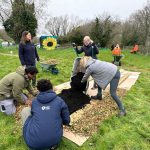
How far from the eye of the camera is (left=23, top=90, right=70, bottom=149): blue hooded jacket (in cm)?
342

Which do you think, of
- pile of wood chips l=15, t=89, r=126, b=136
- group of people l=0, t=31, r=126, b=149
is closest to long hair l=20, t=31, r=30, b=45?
group of people l=0, t=31, r=126, b=149

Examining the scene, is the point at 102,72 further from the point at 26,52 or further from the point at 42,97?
the point at 26,52

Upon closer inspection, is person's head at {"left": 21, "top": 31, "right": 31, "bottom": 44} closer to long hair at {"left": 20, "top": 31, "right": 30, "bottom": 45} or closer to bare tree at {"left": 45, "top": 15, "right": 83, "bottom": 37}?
long hair at {"left": 20, "top": 31, "right": 30, "bottom": 45}

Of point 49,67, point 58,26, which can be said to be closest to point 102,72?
point 49,67

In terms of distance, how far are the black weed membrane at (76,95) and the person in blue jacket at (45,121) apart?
173 centimetres

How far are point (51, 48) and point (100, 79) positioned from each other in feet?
53.7

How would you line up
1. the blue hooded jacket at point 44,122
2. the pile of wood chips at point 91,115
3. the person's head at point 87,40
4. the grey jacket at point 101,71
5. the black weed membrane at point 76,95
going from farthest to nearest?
the person's head at point 87,40
the black weed membrane at point 76,95
the grey jacket at point 101,71
the pile of wood chips at point 91,115
the blue hooded jacket at point 44,122

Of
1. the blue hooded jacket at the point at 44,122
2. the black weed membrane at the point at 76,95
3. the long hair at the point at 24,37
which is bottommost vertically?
the black weed membrane at the point at 76,95

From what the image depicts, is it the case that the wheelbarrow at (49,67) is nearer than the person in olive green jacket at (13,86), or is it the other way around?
the person in olive green jacket at (13,86)

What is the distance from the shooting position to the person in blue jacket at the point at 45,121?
3.43 meters

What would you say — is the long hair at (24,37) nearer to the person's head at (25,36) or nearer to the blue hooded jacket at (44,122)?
the person's head at (25,36)

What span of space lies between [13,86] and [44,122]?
1.58 meters

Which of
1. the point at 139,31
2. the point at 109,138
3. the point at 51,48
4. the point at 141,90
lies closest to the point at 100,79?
the point at 109,138

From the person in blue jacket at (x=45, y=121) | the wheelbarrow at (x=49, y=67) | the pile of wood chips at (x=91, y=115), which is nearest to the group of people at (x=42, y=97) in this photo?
the person in blue jacket at (x=45, y=121)
